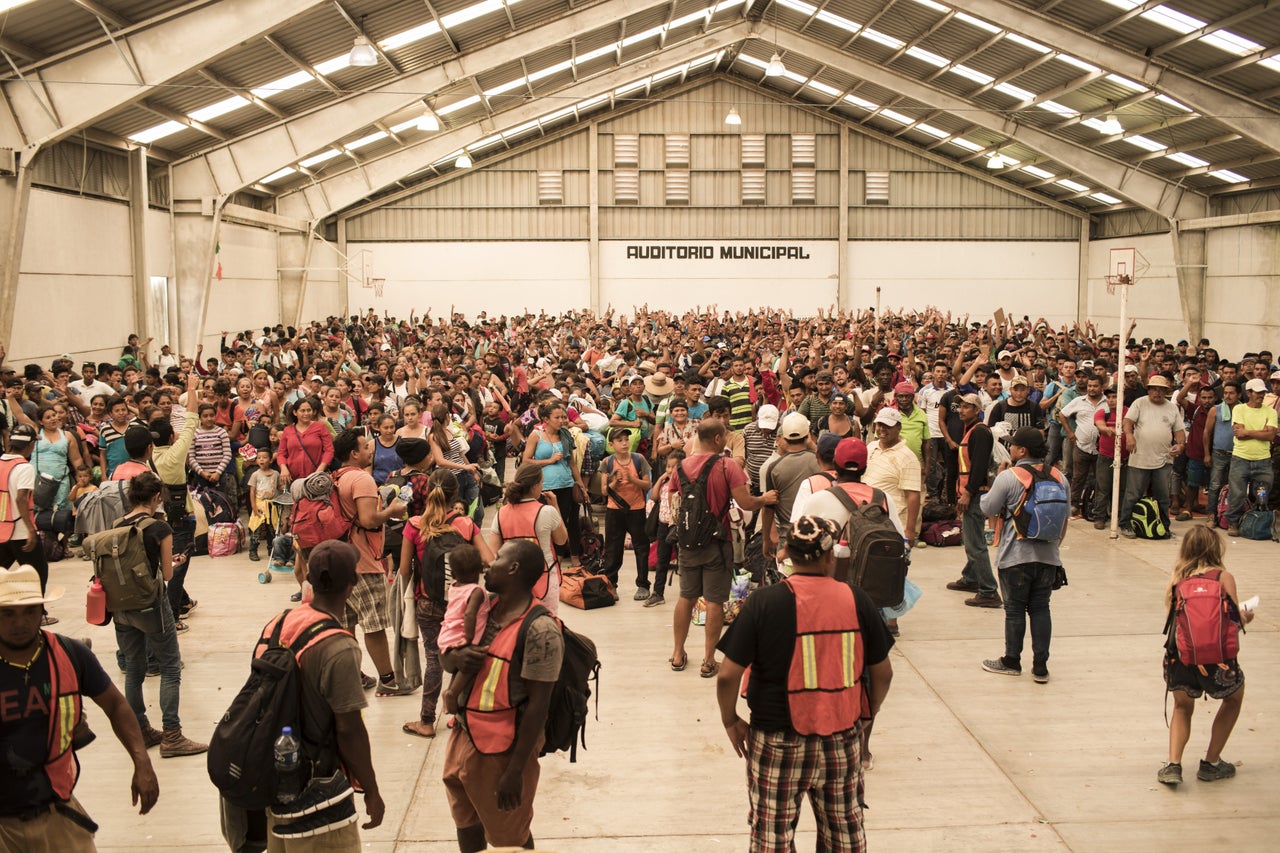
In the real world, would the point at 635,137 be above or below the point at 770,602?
above

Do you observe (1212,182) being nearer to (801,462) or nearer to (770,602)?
(801,462)

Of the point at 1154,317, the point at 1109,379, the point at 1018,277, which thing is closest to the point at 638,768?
the point at 1109,379

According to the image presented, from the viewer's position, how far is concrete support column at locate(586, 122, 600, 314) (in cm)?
3084

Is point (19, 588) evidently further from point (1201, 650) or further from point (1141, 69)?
point (1141, 69)

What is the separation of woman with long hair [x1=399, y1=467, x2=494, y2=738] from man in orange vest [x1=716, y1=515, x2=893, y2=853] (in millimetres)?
2336

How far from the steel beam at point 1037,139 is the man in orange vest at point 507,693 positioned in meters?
23.2

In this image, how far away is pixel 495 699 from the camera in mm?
3652

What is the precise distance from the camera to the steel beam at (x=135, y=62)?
540 inches

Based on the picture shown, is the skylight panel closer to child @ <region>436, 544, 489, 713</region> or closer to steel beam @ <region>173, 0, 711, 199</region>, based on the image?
steel beam @ <region>173, 0, 711, 199</region>

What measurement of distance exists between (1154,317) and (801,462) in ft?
82.8

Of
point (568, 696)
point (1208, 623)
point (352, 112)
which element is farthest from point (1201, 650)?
point (352, 112)

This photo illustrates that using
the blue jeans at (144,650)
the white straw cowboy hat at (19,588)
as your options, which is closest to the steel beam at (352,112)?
the blue jeans at (144,650)

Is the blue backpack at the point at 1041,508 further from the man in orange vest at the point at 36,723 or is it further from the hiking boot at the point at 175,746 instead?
the man in orange vest at the point at 36,723

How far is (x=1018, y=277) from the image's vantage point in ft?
105
